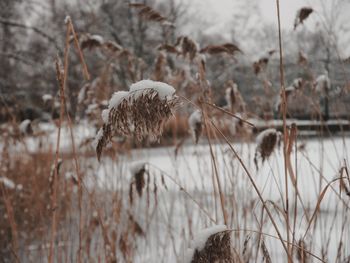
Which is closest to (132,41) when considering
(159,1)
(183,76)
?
(159,1)

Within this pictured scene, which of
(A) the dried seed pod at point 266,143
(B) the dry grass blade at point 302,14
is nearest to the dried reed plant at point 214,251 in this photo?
(A) the dried seed pod at point 266,143

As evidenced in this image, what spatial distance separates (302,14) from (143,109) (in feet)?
3.59

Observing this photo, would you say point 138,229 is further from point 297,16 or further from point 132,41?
point 132,41

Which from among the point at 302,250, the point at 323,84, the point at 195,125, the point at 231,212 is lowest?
the point at 231,212

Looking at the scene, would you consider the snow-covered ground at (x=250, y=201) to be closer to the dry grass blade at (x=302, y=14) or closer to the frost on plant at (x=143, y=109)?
the frost on plant at (x=143, y=109)

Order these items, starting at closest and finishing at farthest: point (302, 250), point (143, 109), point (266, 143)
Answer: point (143, 109), point (302, 250), point (266, 143)

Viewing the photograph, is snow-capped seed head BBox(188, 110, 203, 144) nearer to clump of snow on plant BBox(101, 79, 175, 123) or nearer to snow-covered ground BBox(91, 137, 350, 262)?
snow-covered ground BBox(91, 137, 350, 262)

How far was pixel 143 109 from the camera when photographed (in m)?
0.67

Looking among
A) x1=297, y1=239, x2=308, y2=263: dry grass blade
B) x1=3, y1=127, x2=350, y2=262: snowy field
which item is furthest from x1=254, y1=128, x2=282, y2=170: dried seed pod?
x1=297, y1=239, x2=308, y2=263: dry grass blade

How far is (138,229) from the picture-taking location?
195cm

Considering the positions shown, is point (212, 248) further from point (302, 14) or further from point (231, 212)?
point (231, 212)

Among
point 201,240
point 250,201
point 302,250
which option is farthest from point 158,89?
point 250,201

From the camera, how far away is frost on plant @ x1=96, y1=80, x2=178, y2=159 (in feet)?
2.20

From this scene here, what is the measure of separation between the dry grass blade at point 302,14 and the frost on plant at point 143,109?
104cm
